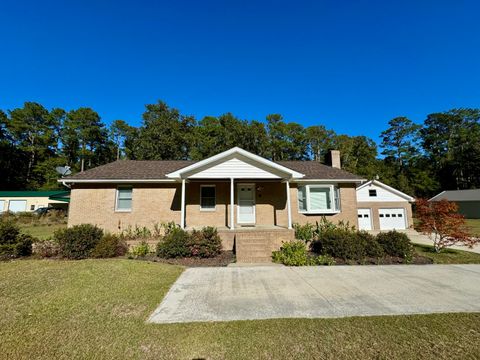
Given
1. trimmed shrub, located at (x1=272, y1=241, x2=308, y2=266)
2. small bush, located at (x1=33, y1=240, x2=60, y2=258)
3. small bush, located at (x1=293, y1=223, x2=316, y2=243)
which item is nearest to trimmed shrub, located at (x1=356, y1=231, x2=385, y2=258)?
trimmed shrub, located at (x1=272, y1=241, x2=308, y2=266)

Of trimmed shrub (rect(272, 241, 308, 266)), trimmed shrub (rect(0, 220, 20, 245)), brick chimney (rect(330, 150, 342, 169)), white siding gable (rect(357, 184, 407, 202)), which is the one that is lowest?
trimmed shrub (rect(272, 241, 308, 266))

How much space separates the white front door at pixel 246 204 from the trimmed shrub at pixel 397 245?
6453 mm

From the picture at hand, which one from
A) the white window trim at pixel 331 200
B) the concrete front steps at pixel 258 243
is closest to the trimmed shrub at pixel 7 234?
the concrete front steps at pixel 258 243

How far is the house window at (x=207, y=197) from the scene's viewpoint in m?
13.3

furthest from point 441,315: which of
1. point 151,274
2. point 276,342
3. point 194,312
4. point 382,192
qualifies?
point 382,192

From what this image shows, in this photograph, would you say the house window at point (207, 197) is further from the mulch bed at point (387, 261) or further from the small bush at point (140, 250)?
the mulch bed at point (387, 261)

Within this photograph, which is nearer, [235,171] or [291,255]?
[291,255]

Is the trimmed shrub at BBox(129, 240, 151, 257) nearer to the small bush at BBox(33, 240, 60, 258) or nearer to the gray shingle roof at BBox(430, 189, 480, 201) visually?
the small bush at BBox(33, 240, 60, 258)

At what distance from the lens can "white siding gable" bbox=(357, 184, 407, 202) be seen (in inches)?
794

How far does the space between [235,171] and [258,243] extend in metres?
3.72

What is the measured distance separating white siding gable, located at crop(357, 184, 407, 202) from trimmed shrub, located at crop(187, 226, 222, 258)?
15576 mm

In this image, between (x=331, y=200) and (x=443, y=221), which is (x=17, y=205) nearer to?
(x=331, y=200)

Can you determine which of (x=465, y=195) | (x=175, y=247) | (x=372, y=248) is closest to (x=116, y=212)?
(x=175, y=247)

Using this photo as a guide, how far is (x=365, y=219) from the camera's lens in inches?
784
